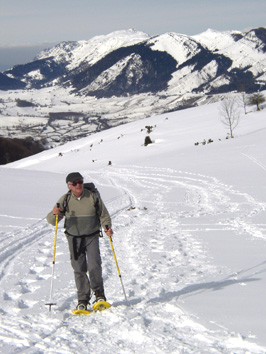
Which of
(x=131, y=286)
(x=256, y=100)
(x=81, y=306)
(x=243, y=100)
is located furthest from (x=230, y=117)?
(x=81, y=306)

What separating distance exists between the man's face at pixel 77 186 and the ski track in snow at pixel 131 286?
217 centimetres

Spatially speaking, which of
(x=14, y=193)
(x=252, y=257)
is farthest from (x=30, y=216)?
(x=252, y=257)

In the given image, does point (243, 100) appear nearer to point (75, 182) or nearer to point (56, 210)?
point (75, 182)

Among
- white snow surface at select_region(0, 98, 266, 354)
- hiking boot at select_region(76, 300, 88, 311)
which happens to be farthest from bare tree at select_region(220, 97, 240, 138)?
hiking boot at select_region(76, 300, 88, 311)

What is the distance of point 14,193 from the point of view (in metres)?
25.0

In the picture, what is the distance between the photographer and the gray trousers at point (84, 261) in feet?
25.3

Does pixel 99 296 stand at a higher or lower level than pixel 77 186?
lower

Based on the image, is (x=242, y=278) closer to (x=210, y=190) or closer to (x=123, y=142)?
(x=210, y=190)

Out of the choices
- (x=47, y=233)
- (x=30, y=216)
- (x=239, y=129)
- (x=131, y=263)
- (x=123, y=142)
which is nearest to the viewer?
(x=131, y=263)

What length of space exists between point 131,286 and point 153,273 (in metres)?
1.07

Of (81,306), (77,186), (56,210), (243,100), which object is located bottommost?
(81,306)

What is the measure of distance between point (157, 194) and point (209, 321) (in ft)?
63.7

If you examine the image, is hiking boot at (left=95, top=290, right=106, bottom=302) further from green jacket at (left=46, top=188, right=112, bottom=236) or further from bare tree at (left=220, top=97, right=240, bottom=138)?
bare tree at (left=220, top=97, right=240, bottom=138)

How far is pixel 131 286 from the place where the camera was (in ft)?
29.0
